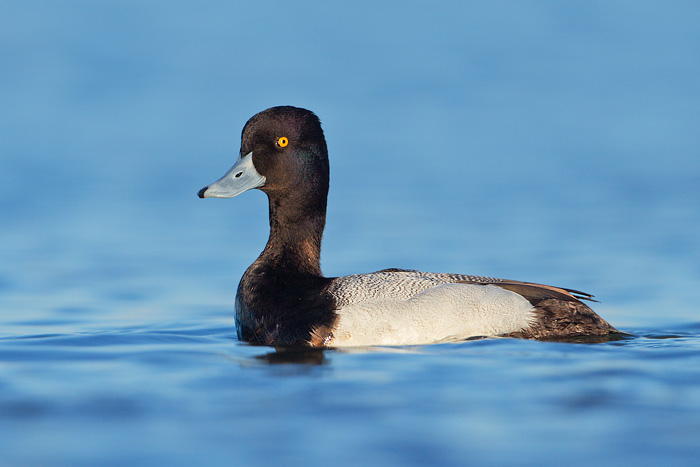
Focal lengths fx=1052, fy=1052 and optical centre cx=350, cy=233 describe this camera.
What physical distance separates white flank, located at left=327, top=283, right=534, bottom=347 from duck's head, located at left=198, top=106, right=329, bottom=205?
1.27 meters

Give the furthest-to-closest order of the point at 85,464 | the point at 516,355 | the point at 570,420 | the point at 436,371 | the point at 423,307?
the point at 423,307, the point at 516,355, the point at 436,371, the point at 570,420, the point at 85,464

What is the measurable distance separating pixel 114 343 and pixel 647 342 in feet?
12.6

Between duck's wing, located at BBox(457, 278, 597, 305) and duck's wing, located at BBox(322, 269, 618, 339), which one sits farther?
duck's wing, located at BBox(457, 278, 597, 305)

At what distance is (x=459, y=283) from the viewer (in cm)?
759

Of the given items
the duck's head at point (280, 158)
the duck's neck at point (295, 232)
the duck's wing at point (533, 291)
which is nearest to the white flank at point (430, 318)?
the duck's wing at point (533, 291)

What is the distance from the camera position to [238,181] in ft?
26.3

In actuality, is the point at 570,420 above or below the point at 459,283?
below

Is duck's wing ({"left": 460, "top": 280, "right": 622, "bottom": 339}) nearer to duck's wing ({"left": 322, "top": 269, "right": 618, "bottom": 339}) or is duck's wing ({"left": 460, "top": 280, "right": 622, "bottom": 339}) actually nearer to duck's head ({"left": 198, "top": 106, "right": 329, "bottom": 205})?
duck's wing ({"left": 322, "top": 269, "right": 618, "bottom": 339})

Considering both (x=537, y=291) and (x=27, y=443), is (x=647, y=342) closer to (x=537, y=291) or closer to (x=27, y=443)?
(x=537, y=291)

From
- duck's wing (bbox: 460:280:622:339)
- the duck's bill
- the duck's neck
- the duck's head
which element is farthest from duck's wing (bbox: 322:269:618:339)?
the duck's bill

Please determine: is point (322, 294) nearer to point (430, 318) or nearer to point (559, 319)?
point (430, 318)

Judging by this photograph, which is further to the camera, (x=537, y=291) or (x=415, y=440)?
(x=537, y=291)

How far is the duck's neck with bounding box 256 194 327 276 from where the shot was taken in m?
8.09

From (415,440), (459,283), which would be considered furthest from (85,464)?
(459,283)
